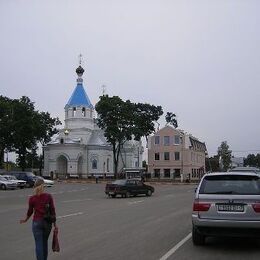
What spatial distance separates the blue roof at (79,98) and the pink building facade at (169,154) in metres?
14.7

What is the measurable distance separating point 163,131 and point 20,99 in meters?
30.1

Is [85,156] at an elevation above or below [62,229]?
above

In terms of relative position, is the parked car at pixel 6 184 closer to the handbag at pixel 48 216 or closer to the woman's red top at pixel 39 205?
the woman's red top at pixel 39 205

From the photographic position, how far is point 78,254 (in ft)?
36.8

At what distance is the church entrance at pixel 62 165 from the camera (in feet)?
323

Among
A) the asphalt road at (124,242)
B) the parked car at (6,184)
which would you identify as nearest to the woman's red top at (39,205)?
the asphalt road at (124,242)

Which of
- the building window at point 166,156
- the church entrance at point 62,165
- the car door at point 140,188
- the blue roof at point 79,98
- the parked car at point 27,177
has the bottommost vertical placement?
the car door at point 140,188

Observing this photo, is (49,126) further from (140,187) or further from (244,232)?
(244,232)

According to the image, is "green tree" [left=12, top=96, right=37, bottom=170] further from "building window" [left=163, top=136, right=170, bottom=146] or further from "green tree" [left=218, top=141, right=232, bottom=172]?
"green tree" [left=218, top=141, right=232, bottom=172]

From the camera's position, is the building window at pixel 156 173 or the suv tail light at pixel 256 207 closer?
the suv tail light at pixel 256 207

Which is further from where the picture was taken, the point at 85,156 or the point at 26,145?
the point at 85,156

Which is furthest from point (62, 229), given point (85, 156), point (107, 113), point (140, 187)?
point (85, 156)

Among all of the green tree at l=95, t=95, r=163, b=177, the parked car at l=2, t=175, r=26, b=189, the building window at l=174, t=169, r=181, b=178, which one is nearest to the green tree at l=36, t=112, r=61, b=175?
the green tree at l=95, t=95, r=163, b=177

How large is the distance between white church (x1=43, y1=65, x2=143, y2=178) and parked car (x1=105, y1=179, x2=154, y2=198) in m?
56.0
